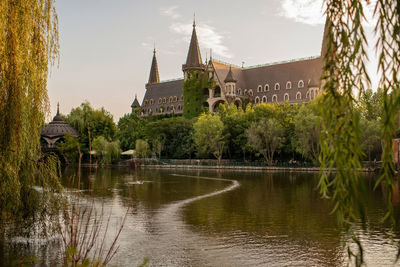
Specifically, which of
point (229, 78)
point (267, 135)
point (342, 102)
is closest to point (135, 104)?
point (229, 78)

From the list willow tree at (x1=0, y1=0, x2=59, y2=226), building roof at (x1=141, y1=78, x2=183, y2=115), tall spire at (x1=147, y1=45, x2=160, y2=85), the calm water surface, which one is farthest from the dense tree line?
tall spire at (x1=147, y1=45, x2=160, y2=85)

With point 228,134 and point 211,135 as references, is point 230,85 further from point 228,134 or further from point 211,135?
point 211,135

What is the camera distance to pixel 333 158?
3133mm

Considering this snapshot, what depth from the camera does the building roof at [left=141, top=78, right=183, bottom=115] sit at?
9743 cm

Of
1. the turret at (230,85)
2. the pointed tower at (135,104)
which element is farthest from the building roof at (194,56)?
the pointed tower at (135,104)

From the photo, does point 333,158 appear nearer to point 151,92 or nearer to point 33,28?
point 33,28

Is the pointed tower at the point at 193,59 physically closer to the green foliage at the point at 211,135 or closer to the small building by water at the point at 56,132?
the small building by water at the point at 56,132

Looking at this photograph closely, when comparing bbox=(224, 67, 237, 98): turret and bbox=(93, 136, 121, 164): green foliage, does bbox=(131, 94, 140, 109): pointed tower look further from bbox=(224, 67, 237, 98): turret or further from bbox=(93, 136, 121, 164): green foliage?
bbox=(93, 136, 121, 164): green foliage

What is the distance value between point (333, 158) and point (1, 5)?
6.78 m

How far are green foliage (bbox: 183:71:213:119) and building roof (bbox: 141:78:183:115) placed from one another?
1521 centimetres

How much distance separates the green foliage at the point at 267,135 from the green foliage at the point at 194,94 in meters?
28.1

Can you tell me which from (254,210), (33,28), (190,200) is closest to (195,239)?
(254,210)

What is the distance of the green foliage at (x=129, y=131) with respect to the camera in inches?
2736

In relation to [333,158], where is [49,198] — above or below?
below
